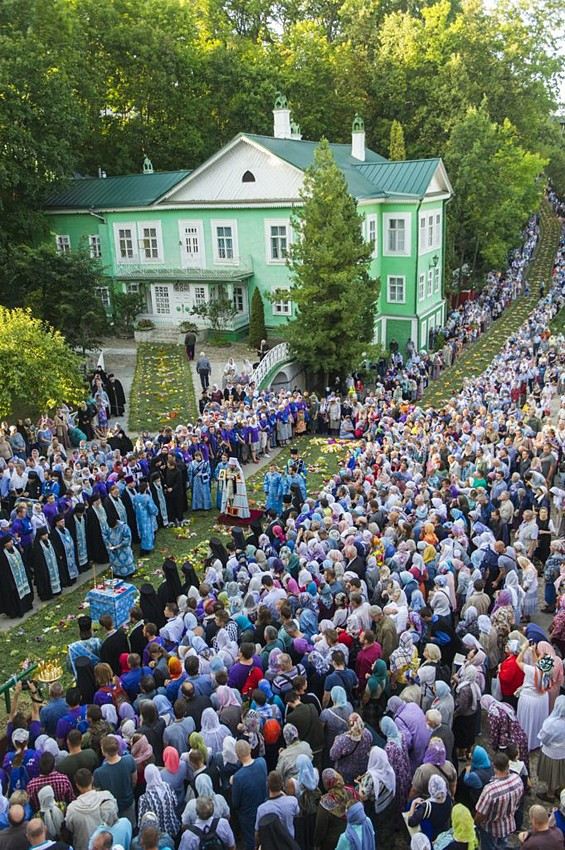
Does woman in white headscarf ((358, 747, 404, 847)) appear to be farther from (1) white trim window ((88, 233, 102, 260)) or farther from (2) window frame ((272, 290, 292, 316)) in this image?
(1) white trim window ((88, 233, 102, 260))

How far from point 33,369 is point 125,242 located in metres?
17.3

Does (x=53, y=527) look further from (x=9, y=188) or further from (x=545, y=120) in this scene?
(x=545, y=120)

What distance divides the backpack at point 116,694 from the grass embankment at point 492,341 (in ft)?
69.8

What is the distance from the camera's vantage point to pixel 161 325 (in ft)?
117

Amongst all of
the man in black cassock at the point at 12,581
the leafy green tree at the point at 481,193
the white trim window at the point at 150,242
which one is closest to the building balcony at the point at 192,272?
the white trim window at the point at 150,242

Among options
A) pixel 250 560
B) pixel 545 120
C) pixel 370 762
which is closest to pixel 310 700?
pixel 370 762

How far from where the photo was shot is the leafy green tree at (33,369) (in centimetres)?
2102

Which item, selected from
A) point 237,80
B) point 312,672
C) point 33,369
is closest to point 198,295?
point 33,369

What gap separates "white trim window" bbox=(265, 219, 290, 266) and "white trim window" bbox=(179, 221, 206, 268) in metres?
3.42

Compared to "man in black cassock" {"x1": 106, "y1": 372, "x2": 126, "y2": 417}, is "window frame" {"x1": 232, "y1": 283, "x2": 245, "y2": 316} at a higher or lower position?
higher

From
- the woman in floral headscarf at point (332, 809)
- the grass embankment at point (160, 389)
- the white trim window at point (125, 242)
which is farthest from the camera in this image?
the white trim window at point (125, 242)

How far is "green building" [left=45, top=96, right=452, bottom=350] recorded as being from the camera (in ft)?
110

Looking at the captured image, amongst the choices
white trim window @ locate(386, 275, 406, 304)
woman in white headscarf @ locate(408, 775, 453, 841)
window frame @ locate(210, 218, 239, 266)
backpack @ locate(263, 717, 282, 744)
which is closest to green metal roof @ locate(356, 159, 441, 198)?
white trim window @ locate(386, 275, 406, 304)

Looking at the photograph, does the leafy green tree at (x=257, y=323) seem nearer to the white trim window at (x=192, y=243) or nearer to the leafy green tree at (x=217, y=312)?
the leafy green tree at (x=217, y=312)
